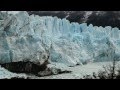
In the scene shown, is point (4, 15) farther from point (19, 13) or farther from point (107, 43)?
point (107, 43)

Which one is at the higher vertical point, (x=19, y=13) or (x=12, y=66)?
(x=19, y=13)

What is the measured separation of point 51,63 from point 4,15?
1078mm

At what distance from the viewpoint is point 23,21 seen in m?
8.13

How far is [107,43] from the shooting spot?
8.03 m

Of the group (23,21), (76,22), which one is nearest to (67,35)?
(76,22)

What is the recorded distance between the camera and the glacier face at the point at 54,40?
797cm

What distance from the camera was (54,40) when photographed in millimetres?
8094

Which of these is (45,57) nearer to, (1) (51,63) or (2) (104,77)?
(1) (51,63)

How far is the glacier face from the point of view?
7969mm
